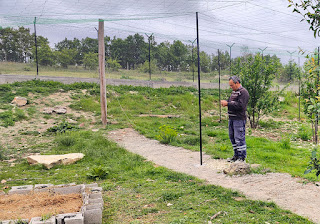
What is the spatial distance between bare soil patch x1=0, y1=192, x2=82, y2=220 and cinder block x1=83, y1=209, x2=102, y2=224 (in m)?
0.17

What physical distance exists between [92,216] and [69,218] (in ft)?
1.13

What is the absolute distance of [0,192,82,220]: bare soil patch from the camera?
11.7ft

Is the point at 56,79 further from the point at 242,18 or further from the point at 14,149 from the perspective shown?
the point at 242,18

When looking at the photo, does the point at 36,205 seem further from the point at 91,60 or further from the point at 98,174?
the point at 91,60

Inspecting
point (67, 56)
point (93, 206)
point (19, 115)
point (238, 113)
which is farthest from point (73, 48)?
point (93, 206)

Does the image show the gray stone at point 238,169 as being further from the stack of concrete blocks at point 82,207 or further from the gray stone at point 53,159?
the gray stone at point 53,159

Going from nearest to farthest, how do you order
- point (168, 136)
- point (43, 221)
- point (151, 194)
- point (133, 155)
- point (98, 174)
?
point (43, 221), point (151, 194), point (98, 174), point (133, 155), point (168, 136)

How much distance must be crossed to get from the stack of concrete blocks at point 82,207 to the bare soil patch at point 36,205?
4.2 inches

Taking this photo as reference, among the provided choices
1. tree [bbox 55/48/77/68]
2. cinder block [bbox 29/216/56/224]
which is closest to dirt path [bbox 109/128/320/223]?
cinder block [bbox 29/216/56/224]

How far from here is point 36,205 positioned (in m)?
3.88

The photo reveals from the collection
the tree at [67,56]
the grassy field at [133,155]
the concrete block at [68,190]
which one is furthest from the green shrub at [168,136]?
the tree at [67,56]

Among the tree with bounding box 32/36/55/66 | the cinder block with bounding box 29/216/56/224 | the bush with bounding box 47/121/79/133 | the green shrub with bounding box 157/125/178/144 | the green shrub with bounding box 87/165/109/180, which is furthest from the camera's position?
the tree with bounding box 32/36/55/66

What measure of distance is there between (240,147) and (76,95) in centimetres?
1018

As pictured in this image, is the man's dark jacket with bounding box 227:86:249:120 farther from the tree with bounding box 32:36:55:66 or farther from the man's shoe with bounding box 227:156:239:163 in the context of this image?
the tree with bounding box 32:36:55:66
